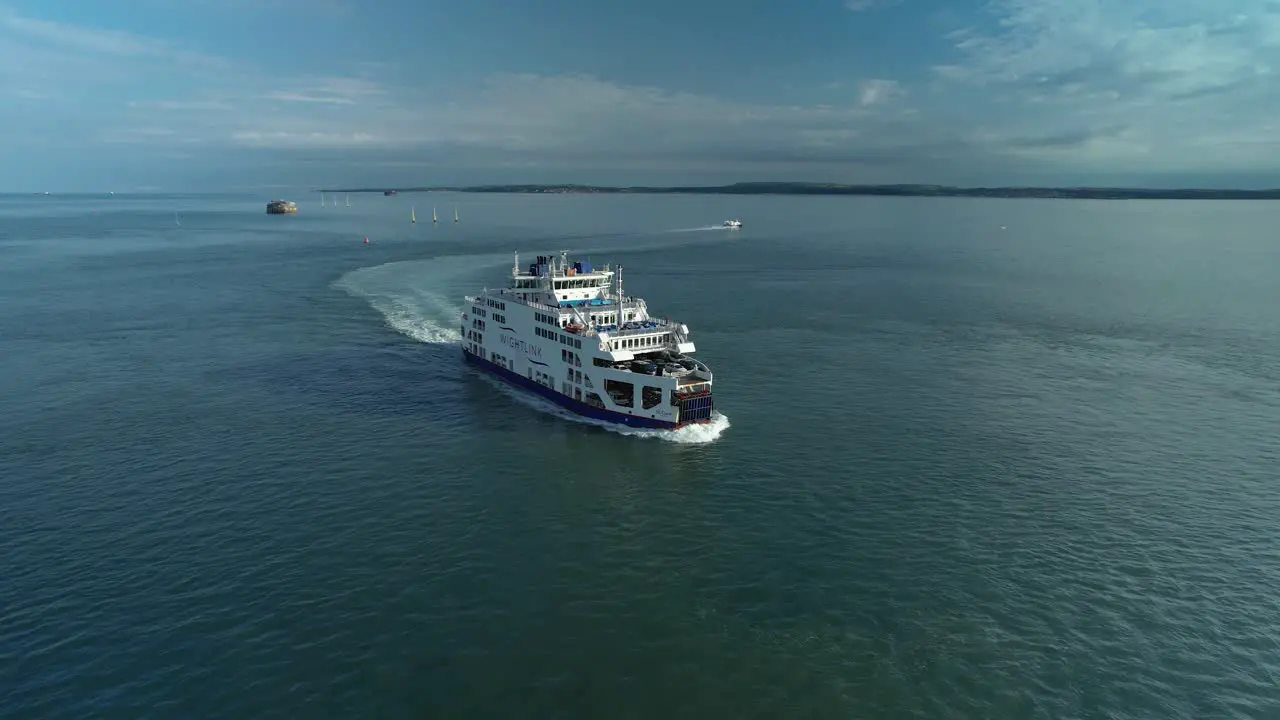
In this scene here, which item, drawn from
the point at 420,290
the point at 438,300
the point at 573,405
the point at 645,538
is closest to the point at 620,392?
the point at 573,405

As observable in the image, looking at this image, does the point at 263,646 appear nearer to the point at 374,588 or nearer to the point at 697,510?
the point at 374,588

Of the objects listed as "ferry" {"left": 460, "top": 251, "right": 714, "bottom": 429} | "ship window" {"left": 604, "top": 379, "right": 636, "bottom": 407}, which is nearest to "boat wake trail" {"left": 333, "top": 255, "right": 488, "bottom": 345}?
"ferry" {"left": 460, "top": 251, "right": 714, "bottom": 429}

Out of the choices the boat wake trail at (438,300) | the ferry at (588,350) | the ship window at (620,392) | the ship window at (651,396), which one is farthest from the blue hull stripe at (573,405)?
the ship window at (651,396)

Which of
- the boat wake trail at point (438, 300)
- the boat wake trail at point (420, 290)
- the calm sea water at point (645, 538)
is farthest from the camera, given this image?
the boat wake trail at point (420, 290)

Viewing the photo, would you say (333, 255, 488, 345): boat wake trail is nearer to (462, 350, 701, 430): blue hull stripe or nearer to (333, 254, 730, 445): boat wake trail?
(333, 254, 730, 445): boat wake trail

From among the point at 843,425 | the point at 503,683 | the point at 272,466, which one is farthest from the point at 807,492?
the point at 272,466

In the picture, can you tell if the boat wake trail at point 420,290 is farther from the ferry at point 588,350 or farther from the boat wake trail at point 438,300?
the ferry at point 588,350

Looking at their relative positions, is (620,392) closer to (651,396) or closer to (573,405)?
(651,396)
